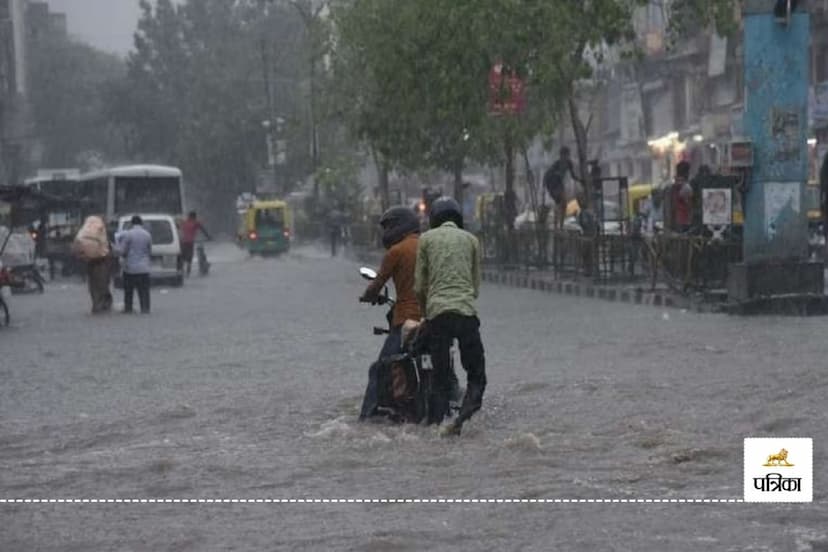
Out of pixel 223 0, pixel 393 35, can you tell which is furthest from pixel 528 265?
pixel 223 0

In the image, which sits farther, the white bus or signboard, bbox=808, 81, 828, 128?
the white bus

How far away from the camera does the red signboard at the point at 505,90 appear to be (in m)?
37.2

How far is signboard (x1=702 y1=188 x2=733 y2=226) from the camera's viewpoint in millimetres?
26431

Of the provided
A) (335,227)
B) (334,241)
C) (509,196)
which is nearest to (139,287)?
(509,196)

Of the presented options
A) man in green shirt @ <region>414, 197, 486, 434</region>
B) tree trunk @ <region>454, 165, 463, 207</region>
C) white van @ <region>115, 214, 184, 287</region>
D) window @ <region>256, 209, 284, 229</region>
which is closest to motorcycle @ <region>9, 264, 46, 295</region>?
white van @ <region>115, 214, 184, 287</region>

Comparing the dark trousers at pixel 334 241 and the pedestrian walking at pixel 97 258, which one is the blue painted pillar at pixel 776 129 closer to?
the pedestrian walking at pixel 97 258

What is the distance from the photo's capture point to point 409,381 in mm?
14273

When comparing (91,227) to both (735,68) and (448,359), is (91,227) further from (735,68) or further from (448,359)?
(735,68)

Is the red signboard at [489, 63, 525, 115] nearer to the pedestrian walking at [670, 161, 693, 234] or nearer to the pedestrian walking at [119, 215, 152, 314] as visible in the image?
the pedestrian walking at [670, 161, 693, 234]

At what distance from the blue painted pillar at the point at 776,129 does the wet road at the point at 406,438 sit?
4.84 feet

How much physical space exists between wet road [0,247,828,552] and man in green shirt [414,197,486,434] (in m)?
0.44

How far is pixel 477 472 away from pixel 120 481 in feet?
6.72

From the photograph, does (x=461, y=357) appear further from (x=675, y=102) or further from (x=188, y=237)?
(x=675, y=102)

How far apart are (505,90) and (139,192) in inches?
1116
